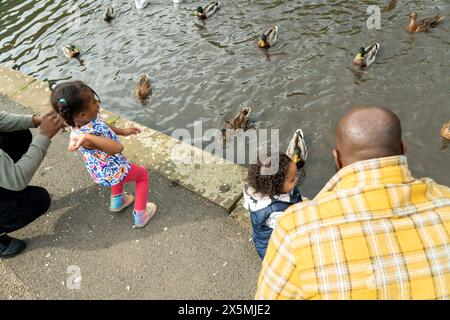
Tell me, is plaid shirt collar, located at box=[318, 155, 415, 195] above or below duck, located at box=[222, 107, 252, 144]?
above

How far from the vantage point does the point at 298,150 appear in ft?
18.8

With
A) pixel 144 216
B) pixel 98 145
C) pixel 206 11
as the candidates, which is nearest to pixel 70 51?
pixel 206 11

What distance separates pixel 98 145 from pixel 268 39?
5941 mm

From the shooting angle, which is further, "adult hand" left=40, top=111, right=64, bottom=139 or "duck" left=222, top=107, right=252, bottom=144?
"duck" left=222, top=107, right=252, bottom=144

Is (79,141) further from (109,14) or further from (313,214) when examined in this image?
(109,14)

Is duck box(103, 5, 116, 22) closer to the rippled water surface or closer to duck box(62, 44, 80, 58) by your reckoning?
the rippled water surface

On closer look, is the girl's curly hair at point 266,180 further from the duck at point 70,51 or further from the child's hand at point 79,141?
the duck at point 70,51

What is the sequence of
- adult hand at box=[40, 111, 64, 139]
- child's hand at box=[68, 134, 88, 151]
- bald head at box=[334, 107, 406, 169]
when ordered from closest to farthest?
bald head at box=[334, 107, 406, 169], child's hand at box=[68, 134, 88, 151], adult hand at box=[40, 111, 64, 139]

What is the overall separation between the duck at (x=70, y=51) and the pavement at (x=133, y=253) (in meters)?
5.92

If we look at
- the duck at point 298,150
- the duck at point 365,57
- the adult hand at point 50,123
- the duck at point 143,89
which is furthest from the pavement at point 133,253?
the duck at point 365,57

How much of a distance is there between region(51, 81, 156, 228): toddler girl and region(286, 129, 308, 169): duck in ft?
7.78

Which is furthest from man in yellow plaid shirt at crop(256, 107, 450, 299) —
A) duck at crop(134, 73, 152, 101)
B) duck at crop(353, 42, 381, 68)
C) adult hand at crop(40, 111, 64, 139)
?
duck at crop(134, 73, 152, 101)

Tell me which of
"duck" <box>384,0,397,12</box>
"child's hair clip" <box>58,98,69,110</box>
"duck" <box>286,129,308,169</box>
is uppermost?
"child's hair clip" <box>58,98,69,110</box>

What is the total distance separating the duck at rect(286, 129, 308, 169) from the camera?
5672 mm
